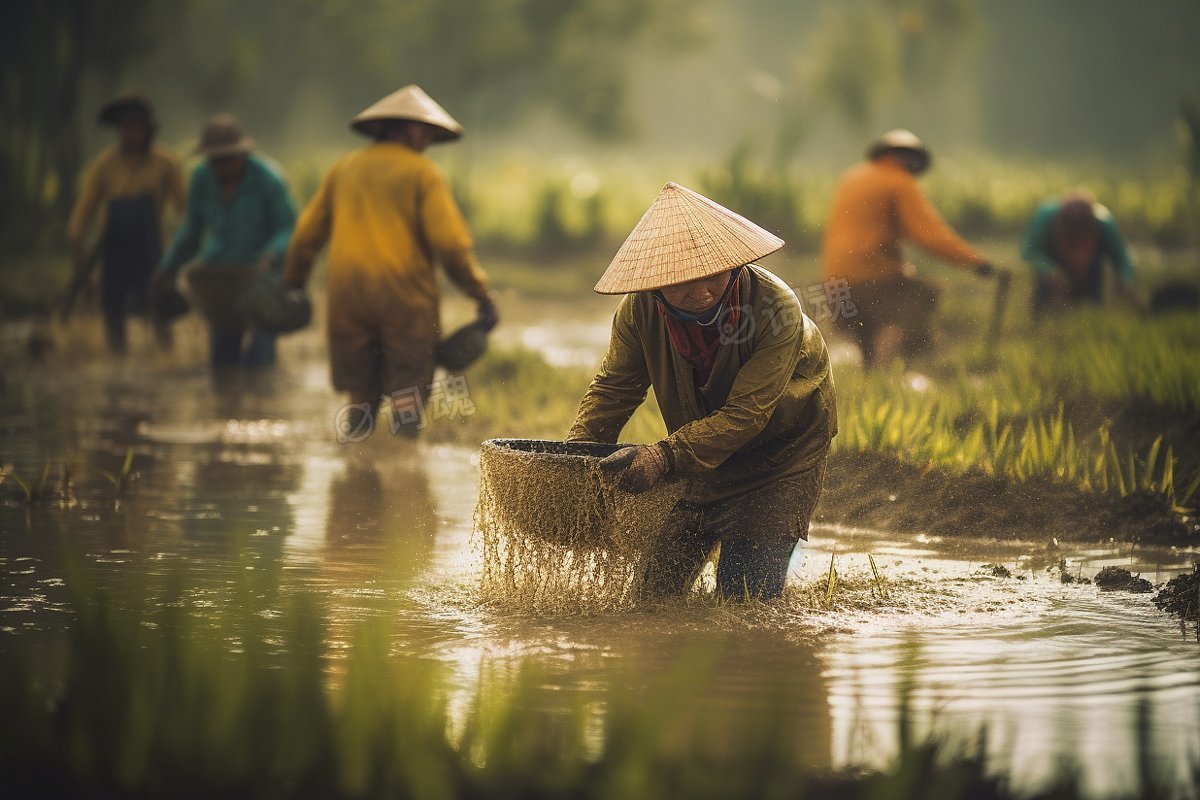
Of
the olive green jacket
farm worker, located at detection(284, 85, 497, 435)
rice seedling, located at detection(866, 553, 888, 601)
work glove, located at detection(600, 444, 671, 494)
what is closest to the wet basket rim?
the olive green jacket

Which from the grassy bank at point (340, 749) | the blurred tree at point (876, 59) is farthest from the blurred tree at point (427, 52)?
the grassy bank at point (340, 749)

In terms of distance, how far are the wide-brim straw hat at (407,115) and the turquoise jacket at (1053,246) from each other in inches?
190

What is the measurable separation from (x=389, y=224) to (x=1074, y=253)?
5.53 m

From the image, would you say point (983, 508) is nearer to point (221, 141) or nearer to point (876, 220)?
point (876, 220)

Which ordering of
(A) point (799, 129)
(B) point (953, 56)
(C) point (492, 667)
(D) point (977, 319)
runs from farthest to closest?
1. (B) point (953, 56)
2. (A) point (799, 129)
3. (D) point (977, 319)
4. (C) point (492, 667)

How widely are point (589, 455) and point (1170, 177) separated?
24.3m

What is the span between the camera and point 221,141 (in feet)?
34.7

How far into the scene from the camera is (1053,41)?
78.2m

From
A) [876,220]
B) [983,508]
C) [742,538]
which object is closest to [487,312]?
[983,508]

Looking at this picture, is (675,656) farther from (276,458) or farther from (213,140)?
(213,140)

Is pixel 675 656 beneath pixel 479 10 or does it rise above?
beneath

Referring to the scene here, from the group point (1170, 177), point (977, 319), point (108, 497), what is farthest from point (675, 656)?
point (1170, 177)

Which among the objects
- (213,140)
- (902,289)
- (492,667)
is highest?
(213,140)

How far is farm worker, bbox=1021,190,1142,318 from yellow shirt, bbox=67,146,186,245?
5.97 m
